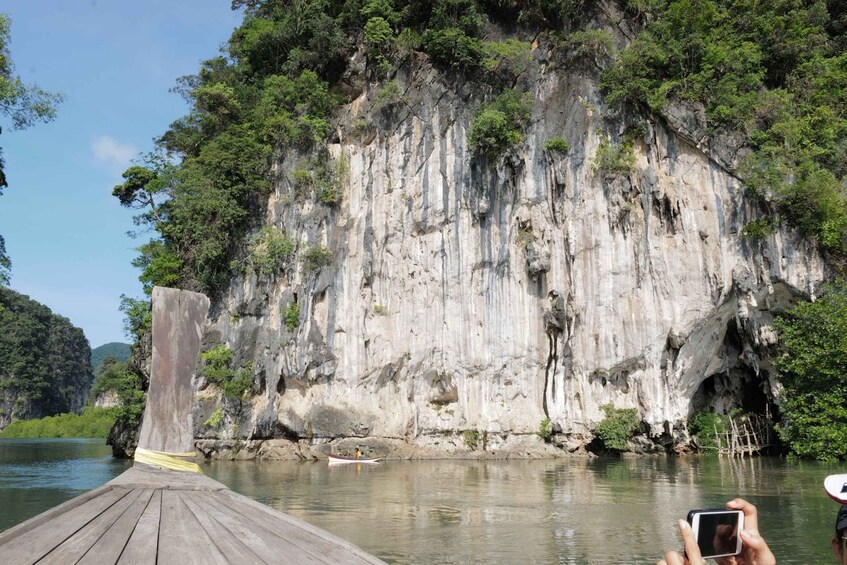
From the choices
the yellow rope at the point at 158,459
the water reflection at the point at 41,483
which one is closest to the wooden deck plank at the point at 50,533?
the yellow rope at the point at 158,459

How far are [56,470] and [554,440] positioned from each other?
62.4 feet

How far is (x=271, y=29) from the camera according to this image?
3406cm

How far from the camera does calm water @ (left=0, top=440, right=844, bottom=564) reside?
1009 centimetres

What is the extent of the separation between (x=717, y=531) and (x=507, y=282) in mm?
26557

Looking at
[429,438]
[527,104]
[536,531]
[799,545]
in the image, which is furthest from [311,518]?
[527,104]

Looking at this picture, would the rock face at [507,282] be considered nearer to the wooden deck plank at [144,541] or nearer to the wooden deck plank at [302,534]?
the wooden deck plank at [302,534]

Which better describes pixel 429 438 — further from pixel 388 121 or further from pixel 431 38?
pixel 431 38

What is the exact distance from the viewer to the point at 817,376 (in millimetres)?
23000

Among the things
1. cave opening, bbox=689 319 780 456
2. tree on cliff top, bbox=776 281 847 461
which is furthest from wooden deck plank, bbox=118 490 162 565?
cave opening, bbox=689 319 780 456

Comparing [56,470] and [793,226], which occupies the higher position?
[793,226]

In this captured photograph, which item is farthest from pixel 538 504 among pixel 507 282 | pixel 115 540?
pixel 507 282

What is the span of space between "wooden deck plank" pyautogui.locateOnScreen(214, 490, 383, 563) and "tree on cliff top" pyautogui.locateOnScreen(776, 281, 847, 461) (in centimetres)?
2343

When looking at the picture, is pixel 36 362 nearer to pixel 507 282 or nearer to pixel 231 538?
pixel 507 282

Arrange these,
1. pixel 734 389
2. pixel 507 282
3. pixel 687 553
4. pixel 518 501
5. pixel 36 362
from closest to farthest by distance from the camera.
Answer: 1. pixel 687 553
2. pixel 518 501
3. pixel 734 389
4. pixel 507 282
5. pixel 36 362
